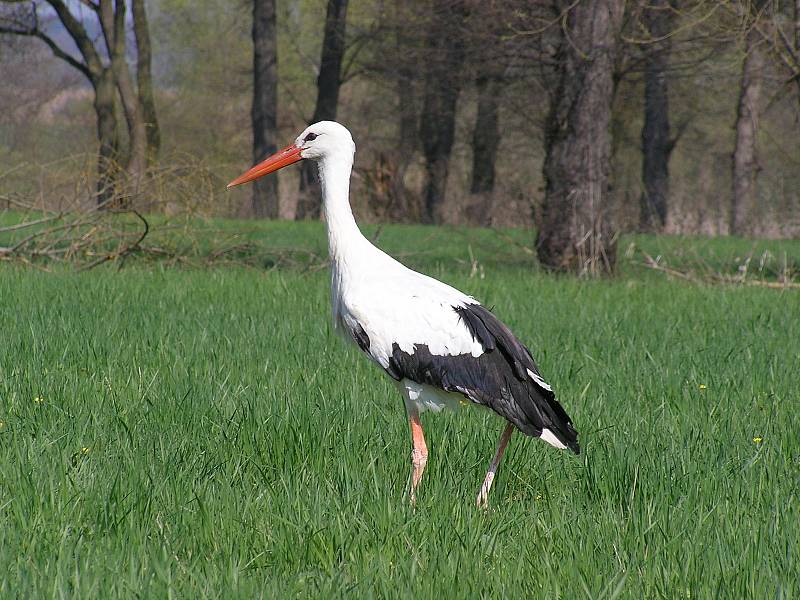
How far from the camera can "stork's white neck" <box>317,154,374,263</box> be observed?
13.6 ft

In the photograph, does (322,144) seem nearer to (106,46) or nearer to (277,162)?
(277,162)

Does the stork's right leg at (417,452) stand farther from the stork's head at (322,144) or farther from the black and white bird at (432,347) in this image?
the stork's head at (322,144)

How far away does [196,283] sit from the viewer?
8.87 m

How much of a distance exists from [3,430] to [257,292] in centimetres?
449

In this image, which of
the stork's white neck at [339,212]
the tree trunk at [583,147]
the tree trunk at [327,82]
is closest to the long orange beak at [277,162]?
the stork's white neck at [339,212]

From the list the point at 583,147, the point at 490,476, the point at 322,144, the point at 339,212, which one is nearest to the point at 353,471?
the point at 490,476

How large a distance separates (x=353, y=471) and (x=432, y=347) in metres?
0.57

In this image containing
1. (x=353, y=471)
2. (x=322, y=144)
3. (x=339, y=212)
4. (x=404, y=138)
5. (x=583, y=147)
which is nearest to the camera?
(x=353, y=471)

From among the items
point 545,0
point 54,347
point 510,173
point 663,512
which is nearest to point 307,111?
point 510,173

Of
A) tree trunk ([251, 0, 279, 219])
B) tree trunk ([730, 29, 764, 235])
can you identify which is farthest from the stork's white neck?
tree trunk ([730, 29, 764, 235])

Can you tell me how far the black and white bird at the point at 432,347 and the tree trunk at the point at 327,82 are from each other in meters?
21.6

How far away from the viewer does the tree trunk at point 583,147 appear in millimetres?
11258

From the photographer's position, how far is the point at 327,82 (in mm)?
26766

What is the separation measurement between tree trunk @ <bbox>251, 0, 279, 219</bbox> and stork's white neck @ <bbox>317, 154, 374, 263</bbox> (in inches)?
822
